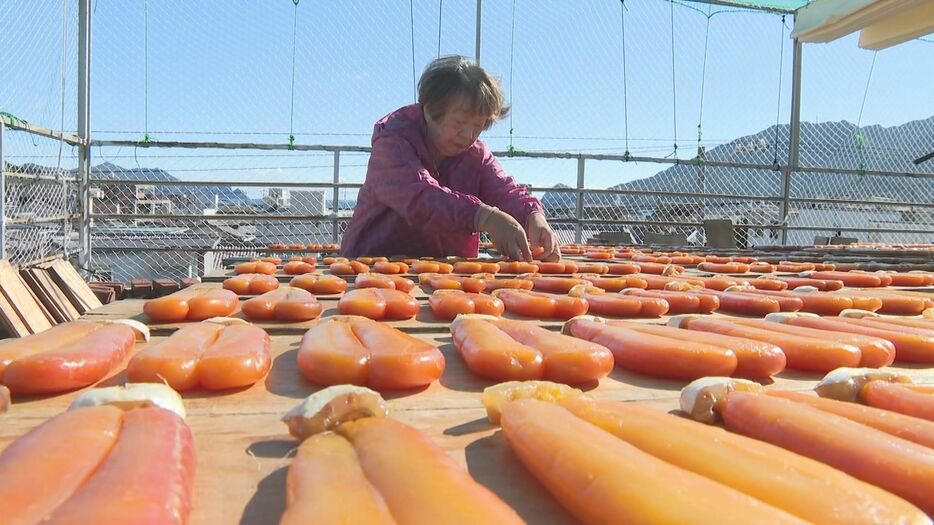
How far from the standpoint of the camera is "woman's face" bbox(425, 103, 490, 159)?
3805 mm

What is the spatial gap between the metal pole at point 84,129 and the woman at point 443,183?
418 cm

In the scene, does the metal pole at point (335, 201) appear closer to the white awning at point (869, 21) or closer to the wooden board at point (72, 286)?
the wooden board at point (72, 286)

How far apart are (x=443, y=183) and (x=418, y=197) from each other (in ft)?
2.76

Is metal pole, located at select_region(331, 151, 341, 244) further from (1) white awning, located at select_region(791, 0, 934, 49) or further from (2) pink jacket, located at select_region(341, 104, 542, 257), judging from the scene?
(1) white awning, located at select_region(791, 0, 934, 49)

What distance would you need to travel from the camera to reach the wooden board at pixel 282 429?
0.79 m

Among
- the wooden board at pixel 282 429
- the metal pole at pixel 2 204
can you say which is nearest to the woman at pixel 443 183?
the wooden board at pixel 282 429

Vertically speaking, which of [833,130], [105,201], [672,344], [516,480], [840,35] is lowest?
[516,480]

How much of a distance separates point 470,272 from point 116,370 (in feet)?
6.87

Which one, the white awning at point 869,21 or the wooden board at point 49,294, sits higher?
the white awning at point 869,21

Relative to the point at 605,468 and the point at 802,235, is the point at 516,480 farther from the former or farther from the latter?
the point at 802,235

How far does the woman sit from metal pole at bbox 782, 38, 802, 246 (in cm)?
632

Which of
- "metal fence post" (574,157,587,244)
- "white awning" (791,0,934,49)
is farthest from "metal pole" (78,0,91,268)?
"white awning" (791,0,934,49)

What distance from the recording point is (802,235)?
33.3 feet

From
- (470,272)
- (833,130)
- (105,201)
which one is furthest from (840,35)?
(105,201)
